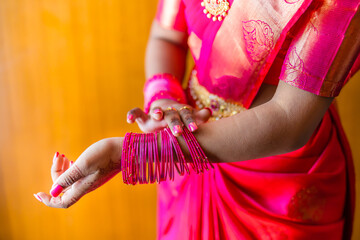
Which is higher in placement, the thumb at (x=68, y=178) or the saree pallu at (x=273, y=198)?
the thumb at (x=68, y=178)

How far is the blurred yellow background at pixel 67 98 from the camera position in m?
1.14

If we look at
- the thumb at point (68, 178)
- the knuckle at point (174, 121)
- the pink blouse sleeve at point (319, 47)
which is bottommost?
the thumb at point (68, 178)

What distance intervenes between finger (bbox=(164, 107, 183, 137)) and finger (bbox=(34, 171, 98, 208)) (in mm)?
147

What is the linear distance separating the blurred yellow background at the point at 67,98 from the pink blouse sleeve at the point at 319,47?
75 centimetres

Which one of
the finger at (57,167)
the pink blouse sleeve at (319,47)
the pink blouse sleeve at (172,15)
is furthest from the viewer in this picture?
→ the pink blouse sleeve at (172,15)

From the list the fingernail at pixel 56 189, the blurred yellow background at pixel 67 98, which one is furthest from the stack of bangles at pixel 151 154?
the blurred yellow background at pixel 67 98

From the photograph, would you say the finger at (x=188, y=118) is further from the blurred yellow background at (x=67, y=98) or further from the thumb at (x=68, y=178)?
the blurred yellow background at (x=67, y=98)

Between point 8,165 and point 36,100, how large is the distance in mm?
298

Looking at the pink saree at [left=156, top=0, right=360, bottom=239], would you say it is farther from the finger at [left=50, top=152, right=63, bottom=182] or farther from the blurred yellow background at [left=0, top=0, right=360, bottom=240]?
the blurred yellow background at [left=0, top=0, right=360, bottom=240]

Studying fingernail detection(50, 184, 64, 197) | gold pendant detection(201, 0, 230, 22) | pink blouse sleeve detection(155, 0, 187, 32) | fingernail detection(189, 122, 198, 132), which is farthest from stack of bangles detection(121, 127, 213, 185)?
pink blouse sleeve detection(155, 0, 187, 32)

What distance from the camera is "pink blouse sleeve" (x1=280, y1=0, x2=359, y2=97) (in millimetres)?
444

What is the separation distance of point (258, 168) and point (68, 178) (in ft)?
1.23

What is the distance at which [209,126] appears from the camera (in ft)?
1.67

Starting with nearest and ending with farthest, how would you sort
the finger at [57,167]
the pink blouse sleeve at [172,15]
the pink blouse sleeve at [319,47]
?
1. the pink blouse sleeve at [319,47]
2. the finger at [57,167]
3. the pink blouse sleeve at [172,15]
